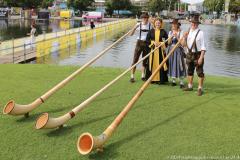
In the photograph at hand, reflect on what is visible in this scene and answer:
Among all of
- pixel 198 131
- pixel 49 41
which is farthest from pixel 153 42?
pixel 49 41

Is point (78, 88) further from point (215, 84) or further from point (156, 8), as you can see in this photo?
point (156, 8)

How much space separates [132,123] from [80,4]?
384 ft

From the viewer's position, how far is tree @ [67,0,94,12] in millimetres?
120000

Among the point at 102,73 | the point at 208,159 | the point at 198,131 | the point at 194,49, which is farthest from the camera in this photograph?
the point at 102,73

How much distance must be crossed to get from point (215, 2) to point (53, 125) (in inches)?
5411

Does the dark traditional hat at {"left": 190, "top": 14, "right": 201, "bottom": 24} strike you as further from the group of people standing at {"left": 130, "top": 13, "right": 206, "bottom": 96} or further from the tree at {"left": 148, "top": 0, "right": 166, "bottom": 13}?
the tree at {"left": 148, "top": 0, "right": 166, "bottom": 13}

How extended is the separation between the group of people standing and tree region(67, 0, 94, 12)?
111337mm

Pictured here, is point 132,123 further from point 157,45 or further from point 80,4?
point 80,4

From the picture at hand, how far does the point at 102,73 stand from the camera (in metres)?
12.6

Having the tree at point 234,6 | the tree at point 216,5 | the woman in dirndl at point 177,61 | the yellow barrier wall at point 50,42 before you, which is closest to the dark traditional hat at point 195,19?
the woman in dirndl at point 177,61

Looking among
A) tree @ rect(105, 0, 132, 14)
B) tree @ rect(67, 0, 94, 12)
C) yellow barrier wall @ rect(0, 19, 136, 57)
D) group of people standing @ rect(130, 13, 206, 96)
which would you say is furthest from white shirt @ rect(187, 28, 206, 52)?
tree @ rect(105, 0, 132, 14)

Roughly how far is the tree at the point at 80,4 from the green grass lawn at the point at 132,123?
111825mm

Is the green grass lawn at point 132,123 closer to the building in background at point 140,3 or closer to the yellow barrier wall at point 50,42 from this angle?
the yellow barrier wall at point 50,42

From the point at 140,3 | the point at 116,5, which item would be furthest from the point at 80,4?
the point at 140,3
